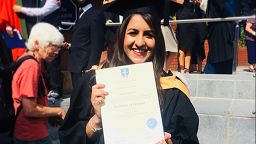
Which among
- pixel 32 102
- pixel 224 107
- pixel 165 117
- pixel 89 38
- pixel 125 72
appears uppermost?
pixel 125 72

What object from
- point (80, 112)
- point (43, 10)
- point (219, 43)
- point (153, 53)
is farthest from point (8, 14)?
point (219, 43)

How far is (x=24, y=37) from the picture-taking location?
3.91 meters

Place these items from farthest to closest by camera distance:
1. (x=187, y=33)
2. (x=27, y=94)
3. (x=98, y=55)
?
1. (x=187, y=33)
2. (x=98, y=55)
3. (x=27, y=94)

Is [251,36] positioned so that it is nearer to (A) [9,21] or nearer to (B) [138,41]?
(B) [138,41]

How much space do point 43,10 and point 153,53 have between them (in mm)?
2139

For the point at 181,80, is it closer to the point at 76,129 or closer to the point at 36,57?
the point at 76,129

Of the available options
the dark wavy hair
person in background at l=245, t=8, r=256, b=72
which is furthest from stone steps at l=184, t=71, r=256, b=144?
the dark wavy hair

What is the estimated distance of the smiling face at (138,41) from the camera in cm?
205

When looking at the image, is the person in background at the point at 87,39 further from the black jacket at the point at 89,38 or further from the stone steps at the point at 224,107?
the stone steps at the point at 224,107

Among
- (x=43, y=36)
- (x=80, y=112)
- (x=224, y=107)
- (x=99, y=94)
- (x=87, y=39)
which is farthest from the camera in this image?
(x=87, y=39)

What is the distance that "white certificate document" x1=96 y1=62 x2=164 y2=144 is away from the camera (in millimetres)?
1943

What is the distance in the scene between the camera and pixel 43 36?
334cm

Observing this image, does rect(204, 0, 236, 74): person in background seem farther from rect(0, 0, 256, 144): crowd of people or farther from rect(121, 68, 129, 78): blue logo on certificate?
rect(121, 68, 129, 78): blue logo on certificate

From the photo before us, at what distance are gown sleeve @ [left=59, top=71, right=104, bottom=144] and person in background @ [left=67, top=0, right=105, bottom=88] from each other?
2.21 meters
